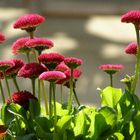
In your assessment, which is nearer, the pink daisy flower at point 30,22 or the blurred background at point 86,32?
the pink daisy flower at point 30,22

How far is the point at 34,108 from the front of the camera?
2.35 feet

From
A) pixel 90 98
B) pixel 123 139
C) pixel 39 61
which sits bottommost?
pixel 90 98

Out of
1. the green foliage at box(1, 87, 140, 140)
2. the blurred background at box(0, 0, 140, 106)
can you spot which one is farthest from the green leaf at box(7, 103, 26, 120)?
the blurred background at box(0, 0, 140, 106)

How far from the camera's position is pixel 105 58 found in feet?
12.3

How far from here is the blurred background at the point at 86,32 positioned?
11.0 feet

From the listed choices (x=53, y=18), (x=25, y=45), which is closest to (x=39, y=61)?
(x=25, y=45)

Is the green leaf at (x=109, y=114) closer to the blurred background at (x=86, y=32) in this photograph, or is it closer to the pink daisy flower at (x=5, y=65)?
the pink daisy flower at (x=5, y=65)

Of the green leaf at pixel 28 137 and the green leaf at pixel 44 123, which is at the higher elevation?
the green leaf at pixel 44 123

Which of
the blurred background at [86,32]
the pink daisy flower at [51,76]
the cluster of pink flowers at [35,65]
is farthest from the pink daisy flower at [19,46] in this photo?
the blurred background at [86,32]

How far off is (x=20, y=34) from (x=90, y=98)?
1.64 meters

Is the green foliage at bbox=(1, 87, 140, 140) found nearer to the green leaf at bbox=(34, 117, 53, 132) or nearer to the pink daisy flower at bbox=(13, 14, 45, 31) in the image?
the green leaf at bbox=(34, 117, 53, 132)

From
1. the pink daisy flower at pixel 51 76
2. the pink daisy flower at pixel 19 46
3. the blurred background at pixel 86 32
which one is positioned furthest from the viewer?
the blurred background at pixel 86 32

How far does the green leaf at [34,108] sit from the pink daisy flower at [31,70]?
4cm

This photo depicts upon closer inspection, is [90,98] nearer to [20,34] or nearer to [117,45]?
[117,45]
